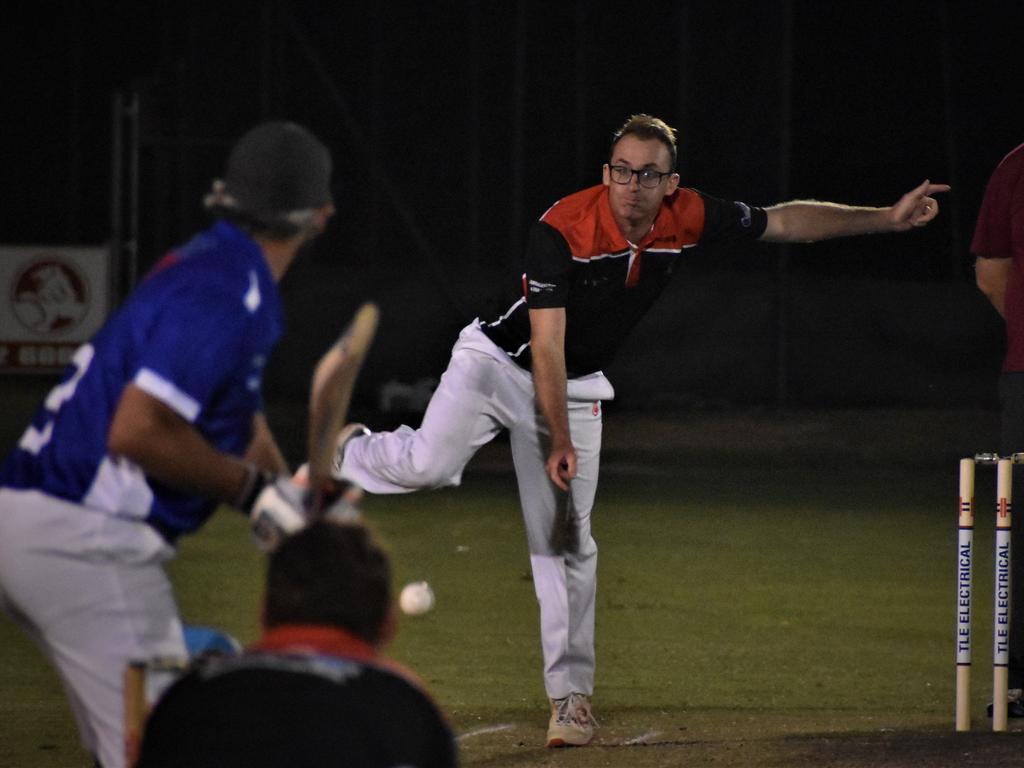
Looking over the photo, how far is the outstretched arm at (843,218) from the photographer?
647cm

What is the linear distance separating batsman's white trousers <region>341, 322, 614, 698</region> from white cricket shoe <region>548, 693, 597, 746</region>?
1.6 inches

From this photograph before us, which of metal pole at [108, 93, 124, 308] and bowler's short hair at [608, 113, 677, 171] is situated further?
metal pole at [108, 93, 124, 308]

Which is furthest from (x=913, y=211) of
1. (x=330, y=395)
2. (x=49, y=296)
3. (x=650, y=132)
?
(x=49, y=296)

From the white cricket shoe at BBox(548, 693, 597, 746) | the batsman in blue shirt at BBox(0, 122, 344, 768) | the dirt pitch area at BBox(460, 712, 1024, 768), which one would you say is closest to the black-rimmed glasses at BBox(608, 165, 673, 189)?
the white cricket shoe at BBox(548, 693, 597, 746)

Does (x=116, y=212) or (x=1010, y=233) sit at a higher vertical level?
(x=116, y=212)

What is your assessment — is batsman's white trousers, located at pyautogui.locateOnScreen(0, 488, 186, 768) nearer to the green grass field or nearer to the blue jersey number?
the blue jersey number

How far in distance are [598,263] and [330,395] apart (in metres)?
2.86

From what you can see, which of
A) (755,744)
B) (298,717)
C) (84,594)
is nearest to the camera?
(298,717)

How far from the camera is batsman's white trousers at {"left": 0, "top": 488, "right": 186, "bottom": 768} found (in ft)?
12.1

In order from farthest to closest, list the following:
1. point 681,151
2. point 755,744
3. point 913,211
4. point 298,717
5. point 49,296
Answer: point 681,151, point 49,296, point 913,211, point 755,744, point 298,717

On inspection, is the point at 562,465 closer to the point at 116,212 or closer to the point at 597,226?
the point at 597,226

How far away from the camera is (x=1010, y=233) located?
6.91 metres

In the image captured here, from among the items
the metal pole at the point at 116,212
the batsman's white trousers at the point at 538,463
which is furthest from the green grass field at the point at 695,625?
the metal pole at the point at 116,212

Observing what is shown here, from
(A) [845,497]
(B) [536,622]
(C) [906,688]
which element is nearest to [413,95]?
(A) [845,497]
